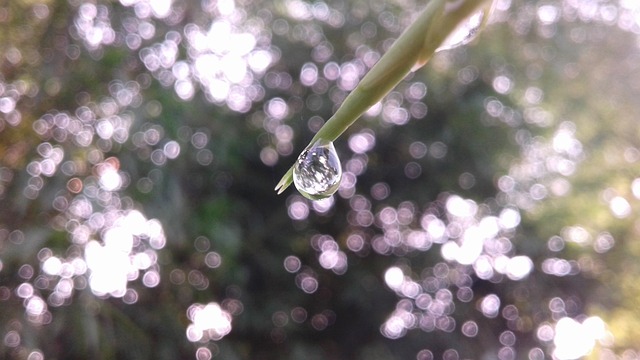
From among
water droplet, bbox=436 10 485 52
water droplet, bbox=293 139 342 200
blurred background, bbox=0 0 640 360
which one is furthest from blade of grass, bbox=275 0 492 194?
blurred background, bbox=0 0 640 360

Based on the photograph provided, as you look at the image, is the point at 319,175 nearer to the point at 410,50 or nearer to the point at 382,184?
the point at 410,50

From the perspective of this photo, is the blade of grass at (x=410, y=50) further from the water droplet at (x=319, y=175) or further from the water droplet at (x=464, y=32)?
the water droplet at (x=319, y=175)

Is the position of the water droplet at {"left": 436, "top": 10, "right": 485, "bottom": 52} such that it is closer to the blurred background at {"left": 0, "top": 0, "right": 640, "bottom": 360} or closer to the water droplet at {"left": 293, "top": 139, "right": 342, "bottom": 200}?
the water droplet at {"left": 293, "top": 139, "right": 342, "bottom": 200}

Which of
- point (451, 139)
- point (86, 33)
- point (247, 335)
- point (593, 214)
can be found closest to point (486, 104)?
point (451, 139)

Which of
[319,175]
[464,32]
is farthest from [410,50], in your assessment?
[319,175]

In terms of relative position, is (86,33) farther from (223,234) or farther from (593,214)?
(593,214)

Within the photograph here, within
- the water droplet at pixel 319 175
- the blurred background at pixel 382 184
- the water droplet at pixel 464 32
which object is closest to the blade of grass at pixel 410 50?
the water droplet at pixel 464 32
